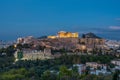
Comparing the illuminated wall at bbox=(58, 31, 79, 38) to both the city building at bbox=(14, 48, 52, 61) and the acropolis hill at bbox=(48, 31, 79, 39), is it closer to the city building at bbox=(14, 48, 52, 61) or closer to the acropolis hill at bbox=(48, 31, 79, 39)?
the acropolis hill at bbox=(48, 31, 79, 39)

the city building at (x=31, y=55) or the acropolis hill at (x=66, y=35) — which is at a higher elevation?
the acropolis hill at (x=66, y=35)

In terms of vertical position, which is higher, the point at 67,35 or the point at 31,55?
the point at 67,35

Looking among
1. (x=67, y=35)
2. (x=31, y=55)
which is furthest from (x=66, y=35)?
(x=31, y=55)

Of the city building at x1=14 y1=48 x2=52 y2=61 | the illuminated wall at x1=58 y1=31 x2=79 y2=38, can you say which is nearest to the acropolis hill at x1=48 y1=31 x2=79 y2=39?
the illuminated wall at x1=58 y1=31 x2=79 y2=38

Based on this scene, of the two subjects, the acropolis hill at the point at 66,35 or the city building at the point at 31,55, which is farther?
the acropolis hill at the point at 66,35

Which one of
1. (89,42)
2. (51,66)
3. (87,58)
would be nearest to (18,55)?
(87,58)

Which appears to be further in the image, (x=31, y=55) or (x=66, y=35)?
(x=66, y=35)

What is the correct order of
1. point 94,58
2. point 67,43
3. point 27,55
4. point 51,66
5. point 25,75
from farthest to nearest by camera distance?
point 67,43, point 27,55, point 94,58, point 51,66, point 25,75

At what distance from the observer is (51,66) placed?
1123 inches

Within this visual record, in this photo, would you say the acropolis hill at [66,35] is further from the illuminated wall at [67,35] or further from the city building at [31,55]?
the city building at [31,55]

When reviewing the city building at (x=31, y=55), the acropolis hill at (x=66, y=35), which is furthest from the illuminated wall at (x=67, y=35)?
the city building at (x=31, y=55)

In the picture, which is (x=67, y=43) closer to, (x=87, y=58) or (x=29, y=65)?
(x=87, y=58)

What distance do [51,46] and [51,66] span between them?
17.0 metres

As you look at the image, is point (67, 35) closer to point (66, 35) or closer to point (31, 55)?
point (66, 35)
